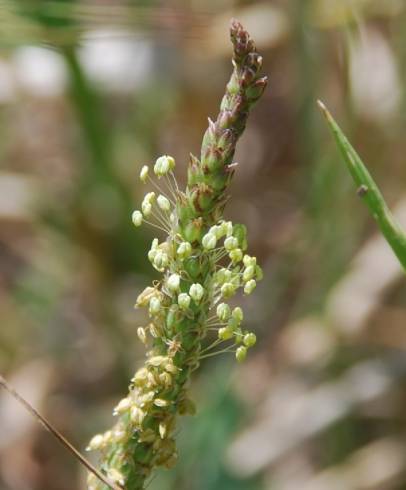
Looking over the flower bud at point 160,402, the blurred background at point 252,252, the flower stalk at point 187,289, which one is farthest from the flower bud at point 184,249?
the blurred background at point 252,252

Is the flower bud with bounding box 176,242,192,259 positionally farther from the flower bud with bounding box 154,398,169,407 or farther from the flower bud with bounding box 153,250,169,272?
the flower bud with bounding box 154,398,169,407

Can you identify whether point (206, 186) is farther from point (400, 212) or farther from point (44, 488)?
point (44, 488)

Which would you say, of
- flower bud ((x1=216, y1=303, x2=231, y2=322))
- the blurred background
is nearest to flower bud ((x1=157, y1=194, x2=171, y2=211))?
flower bud ((x1=216, y1=303, x2=231, y2=322))

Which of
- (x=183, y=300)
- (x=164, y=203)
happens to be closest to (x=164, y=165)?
(x=164, y=203)

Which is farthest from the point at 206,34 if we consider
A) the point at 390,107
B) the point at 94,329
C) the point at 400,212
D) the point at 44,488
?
the point at 44,488

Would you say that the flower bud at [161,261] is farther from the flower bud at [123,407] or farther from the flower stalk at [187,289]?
the flower bud at [123,407]
